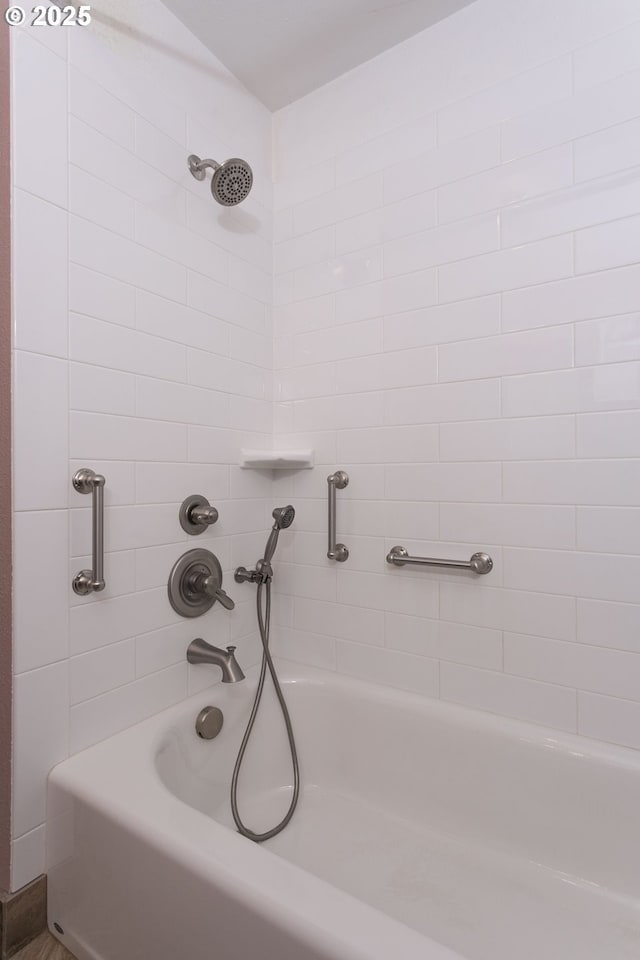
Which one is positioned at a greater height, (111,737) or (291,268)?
(291,268)

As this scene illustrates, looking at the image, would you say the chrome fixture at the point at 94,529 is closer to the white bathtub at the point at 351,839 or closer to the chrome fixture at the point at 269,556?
the white bathtub at the point at 351,839

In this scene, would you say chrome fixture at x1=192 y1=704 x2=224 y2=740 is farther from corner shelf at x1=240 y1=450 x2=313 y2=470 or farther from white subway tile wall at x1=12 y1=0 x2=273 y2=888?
corner shelf at x1=240 y1=450 x2=313 y2=470

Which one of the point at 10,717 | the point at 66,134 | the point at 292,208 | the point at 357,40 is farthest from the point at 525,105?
the point at 10,717

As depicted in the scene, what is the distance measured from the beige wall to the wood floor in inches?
6.2

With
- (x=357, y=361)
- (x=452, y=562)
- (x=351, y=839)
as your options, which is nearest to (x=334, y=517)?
(x=452, y=562)

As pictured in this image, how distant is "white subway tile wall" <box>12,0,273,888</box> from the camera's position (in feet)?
3.46

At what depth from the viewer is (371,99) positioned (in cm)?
158

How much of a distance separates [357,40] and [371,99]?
16 centimetres

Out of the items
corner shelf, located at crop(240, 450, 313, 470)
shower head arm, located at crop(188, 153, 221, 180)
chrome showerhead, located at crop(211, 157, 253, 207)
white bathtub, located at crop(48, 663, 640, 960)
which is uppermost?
shower head arm, located at crop(188, 153, 221, 180)

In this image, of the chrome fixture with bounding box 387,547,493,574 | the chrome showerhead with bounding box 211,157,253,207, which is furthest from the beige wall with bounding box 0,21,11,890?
the chrome fixture with bounding box 387,547,493,574

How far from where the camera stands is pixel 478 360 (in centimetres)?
137

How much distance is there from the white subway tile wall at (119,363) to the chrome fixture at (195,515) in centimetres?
2

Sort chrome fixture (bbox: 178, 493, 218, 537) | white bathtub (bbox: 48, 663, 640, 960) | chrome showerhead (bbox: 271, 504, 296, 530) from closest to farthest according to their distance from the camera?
white bathtub (bbox: 48, 663, 640, 960)
chrome fixture (bbox: 178, 493, 218, 537)
chrome showerhead (bbox: 271, 504, 296, 530)

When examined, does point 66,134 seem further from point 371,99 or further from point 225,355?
point 371,99
